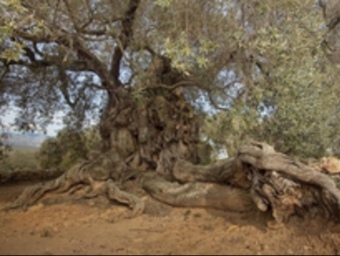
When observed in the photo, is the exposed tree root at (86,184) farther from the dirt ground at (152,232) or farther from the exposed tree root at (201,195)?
the exposed tree root at (201,195)

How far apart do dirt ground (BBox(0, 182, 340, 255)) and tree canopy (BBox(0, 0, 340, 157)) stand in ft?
8.26

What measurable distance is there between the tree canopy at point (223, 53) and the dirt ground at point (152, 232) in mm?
2518

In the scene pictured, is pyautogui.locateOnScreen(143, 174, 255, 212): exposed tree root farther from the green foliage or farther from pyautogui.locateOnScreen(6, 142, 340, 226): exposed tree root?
the green foliage

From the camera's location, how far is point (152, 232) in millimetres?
6781

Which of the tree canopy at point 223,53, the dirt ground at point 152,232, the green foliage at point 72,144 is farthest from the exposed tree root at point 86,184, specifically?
the green foliage at point 72,144

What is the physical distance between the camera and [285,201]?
6.36 meters

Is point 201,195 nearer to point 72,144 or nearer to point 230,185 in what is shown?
point 230,185

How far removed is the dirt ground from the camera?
5523 mm

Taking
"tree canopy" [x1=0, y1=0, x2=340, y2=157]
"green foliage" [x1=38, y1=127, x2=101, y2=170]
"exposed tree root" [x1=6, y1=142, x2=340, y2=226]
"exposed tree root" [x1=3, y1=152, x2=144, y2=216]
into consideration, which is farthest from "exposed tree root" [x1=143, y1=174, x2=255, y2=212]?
"green foliage" [x1=38, y1=127, x2=101, y2=170]

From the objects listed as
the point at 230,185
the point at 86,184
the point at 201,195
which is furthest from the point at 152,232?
the point at 86,184

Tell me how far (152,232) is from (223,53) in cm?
427

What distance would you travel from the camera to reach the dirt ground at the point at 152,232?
5.52 meters

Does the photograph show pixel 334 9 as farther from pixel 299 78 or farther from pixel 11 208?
pixel 11 208

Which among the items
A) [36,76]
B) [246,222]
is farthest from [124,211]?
[36,76]
